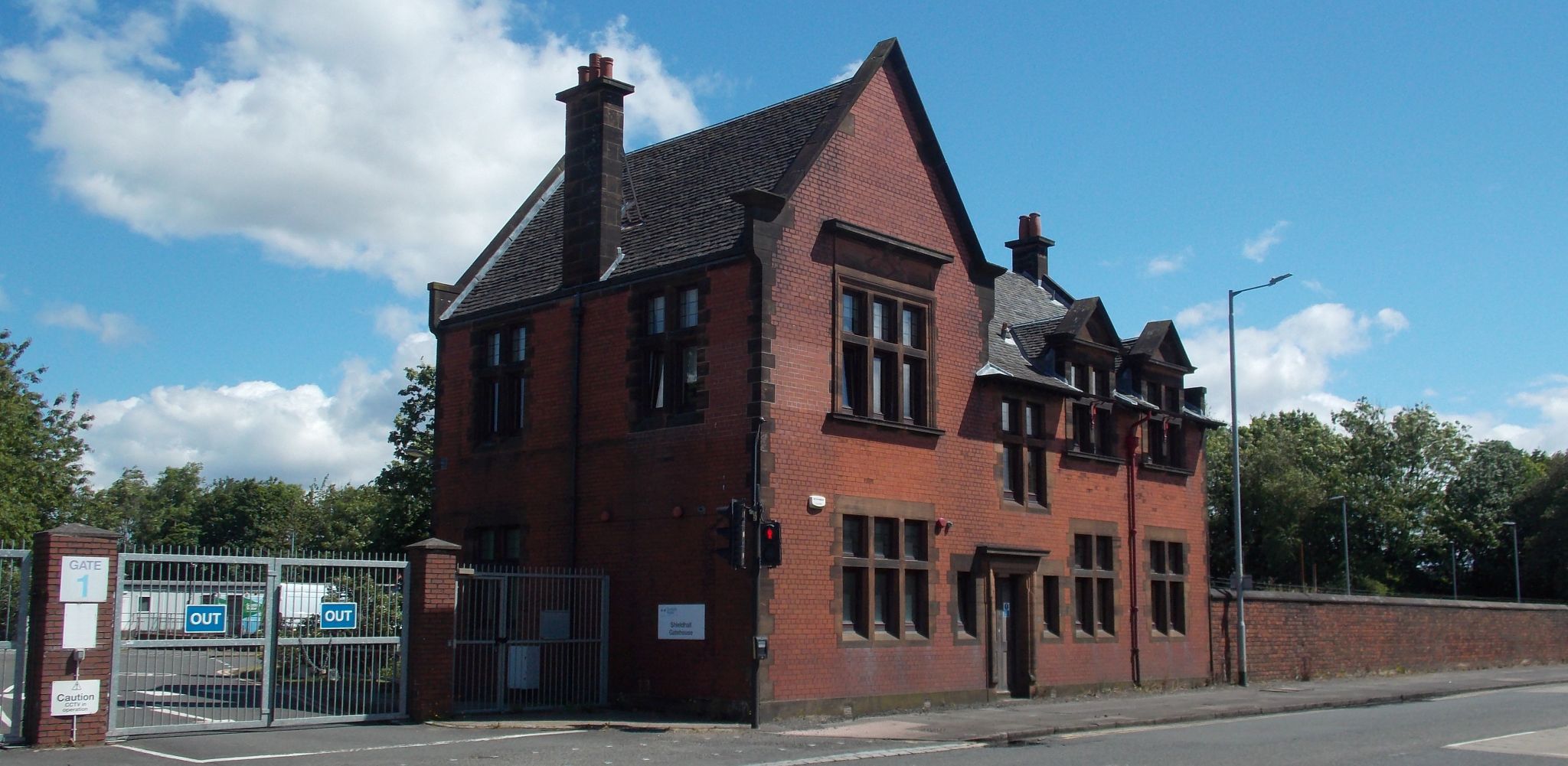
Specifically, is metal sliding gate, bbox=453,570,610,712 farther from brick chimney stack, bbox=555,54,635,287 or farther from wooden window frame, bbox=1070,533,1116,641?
wooden window frame, bbox=1070,533,1116,641

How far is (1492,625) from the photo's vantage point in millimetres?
44562

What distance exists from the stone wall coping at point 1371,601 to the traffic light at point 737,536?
1752 cm

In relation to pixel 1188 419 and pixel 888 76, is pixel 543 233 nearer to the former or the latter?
pixel 888 76

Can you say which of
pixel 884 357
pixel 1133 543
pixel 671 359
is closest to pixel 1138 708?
pixel 1133 543

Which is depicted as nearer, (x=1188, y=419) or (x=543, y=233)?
(x=543, y=233)

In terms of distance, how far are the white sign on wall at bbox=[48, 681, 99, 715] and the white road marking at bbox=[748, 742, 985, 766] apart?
8.10 metres

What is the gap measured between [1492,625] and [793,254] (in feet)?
114

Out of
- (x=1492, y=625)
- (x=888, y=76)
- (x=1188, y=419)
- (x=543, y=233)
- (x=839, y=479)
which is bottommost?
(x=1492, y=625)

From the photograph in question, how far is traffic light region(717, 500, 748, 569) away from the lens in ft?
62.9

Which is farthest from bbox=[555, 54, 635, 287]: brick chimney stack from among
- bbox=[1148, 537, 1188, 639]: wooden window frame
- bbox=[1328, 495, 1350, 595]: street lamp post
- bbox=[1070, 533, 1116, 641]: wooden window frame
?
bbox=[1328, 495, 1350, 595]: street lamp post

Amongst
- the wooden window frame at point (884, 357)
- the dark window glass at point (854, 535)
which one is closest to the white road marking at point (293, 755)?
the dark window glass at point (854, 535)

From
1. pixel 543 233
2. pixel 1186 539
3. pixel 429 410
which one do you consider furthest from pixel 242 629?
pixel 429 410

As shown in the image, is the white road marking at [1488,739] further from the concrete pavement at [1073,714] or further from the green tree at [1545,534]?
the green tree at [1545,534]

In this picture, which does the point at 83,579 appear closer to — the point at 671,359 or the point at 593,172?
the point at 671,359
